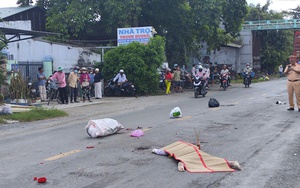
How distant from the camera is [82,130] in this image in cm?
1169

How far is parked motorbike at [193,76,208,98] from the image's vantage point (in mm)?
22672

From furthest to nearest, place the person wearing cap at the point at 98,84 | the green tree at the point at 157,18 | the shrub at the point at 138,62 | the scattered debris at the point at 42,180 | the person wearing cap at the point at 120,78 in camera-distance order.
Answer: the green tree at the point at 157,18, the shrub at the point at 138,62, the person wearing cap at the point at 120,78, the person wearing cap at the point at 98,84, the scattered debris at the point at 42,180

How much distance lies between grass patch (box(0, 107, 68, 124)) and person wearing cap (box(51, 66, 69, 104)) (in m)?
3.45

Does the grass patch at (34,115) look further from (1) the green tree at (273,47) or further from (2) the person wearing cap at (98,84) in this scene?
(1) the green tree at (273,47)

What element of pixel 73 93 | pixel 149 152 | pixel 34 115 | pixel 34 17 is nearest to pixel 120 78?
pixel 73 93

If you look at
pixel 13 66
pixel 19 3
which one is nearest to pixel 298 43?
pixel 13 66

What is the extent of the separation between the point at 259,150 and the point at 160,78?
777 inches

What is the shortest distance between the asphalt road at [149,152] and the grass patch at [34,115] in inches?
38.0

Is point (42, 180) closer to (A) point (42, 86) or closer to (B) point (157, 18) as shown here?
(A) point (42, 86)

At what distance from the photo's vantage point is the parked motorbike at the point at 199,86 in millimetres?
22672

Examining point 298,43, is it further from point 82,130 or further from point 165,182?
point 165,182

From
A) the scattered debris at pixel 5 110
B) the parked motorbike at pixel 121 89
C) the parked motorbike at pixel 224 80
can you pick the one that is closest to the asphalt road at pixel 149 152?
the scattered debris at pixel 5 110

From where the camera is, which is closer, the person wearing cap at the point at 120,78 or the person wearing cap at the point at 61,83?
the person wearing cap at the point at 61,83

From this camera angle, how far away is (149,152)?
8.31m
